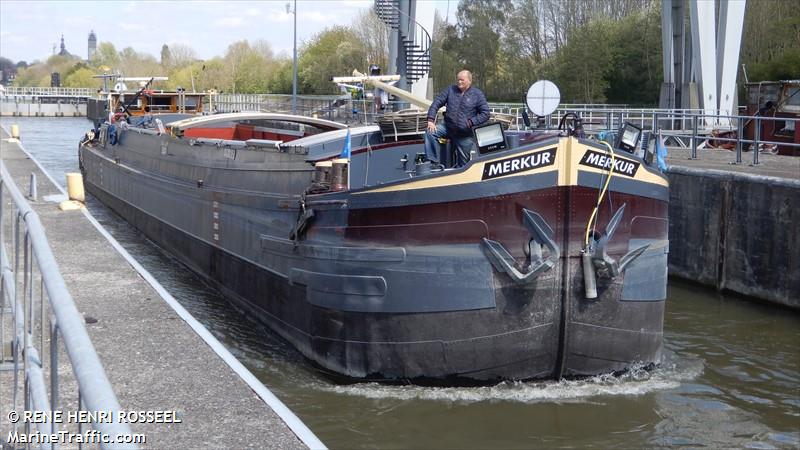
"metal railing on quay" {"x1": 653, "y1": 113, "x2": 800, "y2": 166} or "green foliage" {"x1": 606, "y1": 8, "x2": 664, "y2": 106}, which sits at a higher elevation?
"green foliage" {"x1": 606, "y1": 8, "x2": 664, "y2": 106}

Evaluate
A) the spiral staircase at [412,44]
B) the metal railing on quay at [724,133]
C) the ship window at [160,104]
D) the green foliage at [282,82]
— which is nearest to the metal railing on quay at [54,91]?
the green foliage at [282,82]

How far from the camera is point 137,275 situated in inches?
372

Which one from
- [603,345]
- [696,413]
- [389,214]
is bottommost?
[696,413]

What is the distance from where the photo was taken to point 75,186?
47.8ft

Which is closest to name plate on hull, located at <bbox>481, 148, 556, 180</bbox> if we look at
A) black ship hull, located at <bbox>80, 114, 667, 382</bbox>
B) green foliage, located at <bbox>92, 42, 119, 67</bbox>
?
black ship hull, located at <bbox>80, 114, 667, 382</bbox>

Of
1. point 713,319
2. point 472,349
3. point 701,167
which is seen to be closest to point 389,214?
point 472,349

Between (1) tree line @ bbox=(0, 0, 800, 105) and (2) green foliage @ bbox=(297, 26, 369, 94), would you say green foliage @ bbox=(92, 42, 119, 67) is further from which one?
(2) green foliage @ bbox=(297, 26, 369, 94)

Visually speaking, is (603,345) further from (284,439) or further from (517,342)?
(284,439)

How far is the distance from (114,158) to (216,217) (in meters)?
10.7

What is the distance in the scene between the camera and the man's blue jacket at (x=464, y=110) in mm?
10125

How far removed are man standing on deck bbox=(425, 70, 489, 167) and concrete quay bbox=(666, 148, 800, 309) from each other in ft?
20.4

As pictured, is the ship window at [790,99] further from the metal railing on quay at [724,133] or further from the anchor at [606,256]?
the anchor at [606,256]

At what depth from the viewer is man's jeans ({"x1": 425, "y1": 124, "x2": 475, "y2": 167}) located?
1026 cm

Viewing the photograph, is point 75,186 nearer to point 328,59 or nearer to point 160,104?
point 160,104
